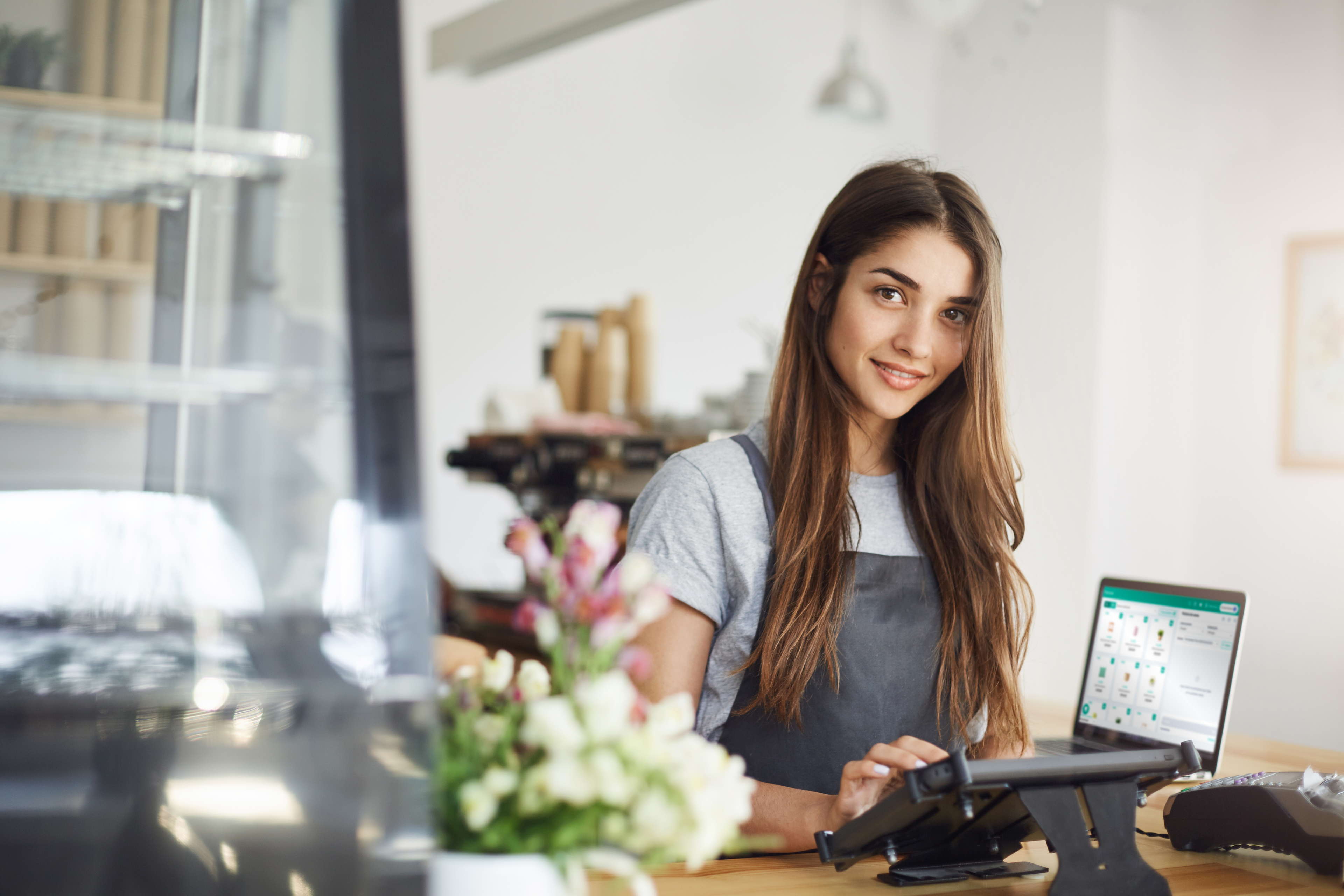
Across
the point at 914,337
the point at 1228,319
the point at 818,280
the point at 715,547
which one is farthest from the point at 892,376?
the point at 1228,319

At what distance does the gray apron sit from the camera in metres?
1.41

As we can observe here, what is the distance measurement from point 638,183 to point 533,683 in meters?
4.79

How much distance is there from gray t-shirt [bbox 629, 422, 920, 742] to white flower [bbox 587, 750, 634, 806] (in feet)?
2.27

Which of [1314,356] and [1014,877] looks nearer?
[1014,877]

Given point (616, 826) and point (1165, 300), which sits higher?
point (1165, 300)

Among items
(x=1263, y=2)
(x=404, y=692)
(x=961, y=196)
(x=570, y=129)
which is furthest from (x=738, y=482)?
(x=1263, y=2)

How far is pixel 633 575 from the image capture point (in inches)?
28.5

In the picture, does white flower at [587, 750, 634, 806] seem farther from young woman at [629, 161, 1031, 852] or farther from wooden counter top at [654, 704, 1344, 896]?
young woman at [629, 161, 1031, 852]

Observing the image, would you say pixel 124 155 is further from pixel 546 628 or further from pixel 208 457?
pixel 546 628

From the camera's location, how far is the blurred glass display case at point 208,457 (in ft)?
2.37

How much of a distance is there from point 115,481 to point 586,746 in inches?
13.7

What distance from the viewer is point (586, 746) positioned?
69 cm

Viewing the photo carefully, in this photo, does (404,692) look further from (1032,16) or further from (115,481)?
(1032,16)

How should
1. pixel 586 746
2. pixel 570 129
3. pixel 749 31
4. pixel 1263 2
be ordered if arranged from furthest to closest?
1. pixel 749 31
2. pixel 570 129
3. pixel 1263 2
4. pixel 586 746
